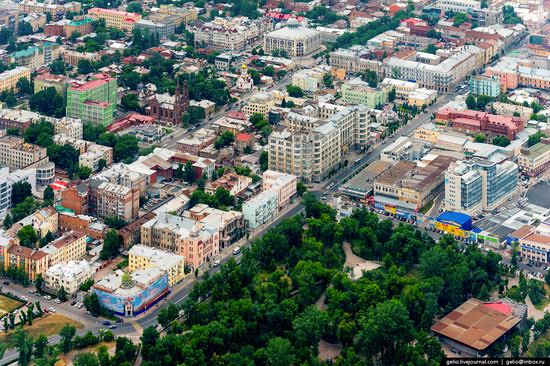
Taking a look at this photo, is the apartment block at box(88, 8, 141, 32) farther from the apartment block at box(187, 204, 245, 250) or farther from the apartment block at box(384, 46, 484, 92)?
the apartment block at box(187, 204, 245, 250)

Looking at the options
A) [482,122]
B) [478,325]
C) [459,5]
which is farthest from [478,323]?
[459,5]

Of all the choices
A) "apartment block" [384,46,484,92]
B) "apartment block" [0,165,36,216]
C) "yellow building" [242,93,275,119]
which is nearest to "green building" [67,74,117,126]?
"yellow building" [242,93,275,119]

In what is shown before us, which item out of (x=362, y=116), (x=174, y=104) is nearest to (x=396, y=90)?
(x=362, y=116)

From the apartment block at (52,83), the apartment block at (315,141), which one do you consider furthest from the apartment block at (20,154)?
the apartment block at (315,141)

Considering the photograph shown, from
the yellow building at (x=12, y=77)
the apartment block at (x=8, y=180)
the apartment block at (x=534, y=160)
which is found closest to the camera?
the apartment block at (x=8, y=180)

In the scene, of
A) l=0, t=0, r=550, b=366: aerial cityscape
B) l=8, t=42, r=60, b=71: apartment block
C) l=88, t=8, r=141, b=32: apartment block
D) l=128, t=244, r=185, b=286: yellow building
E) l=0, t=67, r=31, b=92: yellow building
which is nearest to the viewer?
l=0, t=0, r=550, b=366: aerial cityscape

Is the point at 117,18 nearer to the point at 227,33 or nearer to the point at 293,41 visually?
the point at 227,33

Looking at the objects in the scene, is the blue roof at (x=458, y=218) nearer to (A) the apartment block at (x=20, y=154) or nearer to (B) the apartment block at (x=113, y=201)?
(B) the apartment block at (x=113, y=201)

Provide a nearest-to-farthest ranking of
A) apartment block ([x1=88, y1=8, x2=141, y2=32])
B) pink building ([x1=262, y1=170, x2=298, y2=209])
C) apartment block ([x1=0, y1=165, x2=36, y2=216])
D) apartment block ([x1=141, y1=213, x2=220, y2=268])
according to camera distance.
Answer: apartment block ([x1=141, y1=213, x2=220, y2=268]), apartment block ([x1=0, y1=165, x2=36, y2=216]), pink building ([x1=262, y1=170, x2=298, y2=209]), apartment block ([x1=88, y1=8, x2=141, y2=32])
